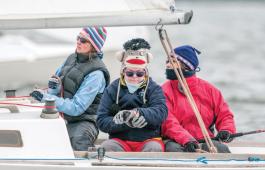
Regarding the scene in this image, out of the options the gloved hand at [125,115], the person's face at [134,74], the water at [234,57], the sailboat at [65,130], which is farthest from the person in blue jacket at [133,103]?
the water at [234,57]

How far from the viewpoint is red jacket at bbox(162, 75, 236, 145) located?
24.6 feet

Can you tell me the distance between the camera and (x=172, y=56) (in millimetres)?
7355

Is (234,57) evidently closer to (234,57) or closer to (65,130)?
(234,57)

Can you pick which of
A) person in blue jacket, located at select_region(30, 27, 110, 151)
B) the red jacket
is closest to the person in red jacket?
the red jacket

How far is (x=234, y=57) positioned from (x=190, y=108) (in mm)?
20081

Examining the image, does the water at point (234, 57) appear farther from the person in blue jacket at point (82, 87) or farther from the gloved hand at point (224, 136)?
the person in blue jacket at point (82, 87)

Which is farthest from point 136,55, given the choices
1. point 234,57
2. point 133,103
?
point 234,57

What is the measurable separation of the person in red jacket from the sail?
551mm

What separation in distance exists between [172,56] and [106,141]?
77cm

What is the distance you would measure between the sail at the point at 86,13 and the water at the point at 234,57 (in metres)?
4.48

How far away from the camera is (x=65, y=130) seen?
22.2ft

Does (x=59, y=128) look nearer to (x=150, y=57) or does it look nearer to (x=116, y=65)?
(x=150, y=57)

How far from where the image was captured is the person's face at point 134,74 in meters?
7.08

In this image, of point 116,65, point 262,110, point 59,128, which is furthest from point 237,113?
point 59,128
